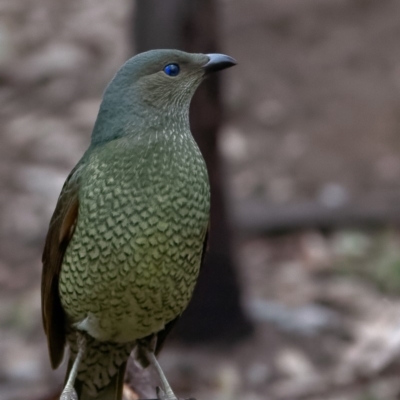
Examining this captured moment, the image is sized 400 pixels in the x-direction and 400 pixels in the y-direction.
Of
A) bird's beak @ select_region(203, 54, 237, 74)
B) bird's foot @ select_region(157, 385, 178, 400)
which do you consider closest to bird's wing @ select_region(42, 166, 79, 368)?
bird's foot @ select_region(157, 385, 178, 400)

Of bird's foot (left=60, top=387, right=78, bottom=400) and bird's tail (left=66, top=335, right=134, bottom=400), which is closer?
bird's foot (left=60, top=387, right=78, bottom=400)

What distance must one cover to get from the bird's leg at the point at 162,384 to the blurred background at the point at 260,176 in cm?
82

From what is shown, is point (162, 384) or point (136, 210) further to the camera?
point (162, 384)

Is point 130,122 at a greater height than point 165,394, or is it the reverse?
point 130,122

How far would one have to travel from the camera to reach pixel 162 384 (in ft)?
13.3

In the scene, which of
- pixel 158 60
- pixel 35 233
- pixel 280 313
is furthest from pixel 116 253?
pixel 35 233

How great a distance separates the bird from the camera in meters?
3.46

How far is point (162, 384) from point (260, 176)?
18.2 feet

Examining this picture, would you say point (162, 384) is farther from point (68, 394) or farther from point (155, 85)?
point (155, 85)

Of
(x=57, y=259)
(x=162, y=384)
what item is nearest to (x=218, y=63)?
(x=57, y=259)

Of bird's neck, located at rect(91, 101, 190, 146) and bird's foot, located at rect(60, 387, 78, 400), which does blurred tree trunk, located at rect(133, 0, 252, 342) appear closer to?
bird's neck, located at rect(91, 101, 190, 146)

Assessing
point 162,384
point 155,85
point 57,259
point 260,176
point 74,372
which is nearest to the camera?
point 155,85

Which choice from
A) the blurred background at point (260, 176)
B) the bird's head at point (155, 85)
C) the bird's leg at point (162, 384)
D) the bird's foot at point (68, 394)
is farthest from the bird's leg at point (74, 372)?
the bird's head at point (155, 85)

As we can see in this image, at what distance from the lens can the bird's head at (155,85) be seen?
3.55 meters
